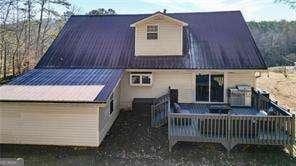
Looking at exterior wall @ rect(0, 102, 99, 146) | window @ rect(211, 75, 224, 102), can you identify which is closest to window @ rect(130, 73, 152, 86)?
window @ rect(211, 75, 224, 102)

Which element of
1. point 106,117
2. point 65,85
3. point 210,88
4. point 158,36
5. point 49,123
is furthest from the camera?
point 158,36

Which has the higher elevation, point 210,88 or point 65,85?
point 65,85

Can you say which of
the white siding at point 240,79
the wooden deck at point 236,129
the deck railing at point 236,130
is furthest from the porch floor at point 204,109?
the deck railing at point 236,130

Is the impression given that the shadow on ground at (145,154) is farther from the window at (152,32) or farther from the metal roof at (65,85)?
the window at (152,32)

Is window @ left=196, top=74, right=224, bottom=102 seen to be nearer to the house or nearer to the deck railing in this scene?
A: the house

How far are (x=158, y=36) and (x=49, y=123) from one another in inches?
301

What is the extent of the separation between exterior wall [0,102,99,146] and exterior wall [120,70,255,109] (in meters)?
5.29

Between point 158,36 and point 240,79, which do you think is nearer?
point 240,79

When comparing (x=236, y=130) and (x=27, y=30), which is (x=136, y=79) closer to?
(x=236, y=130)

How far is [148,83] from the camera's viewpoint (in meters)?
17.4

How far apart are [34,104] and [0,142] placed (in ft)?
7.10

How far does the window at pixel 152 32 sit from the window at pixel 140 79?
2045 mm

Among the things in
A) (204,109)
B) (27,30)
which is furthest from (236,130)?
(27,30)

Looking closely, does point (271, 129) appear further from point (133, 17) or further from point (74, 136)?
point (133, 17)
